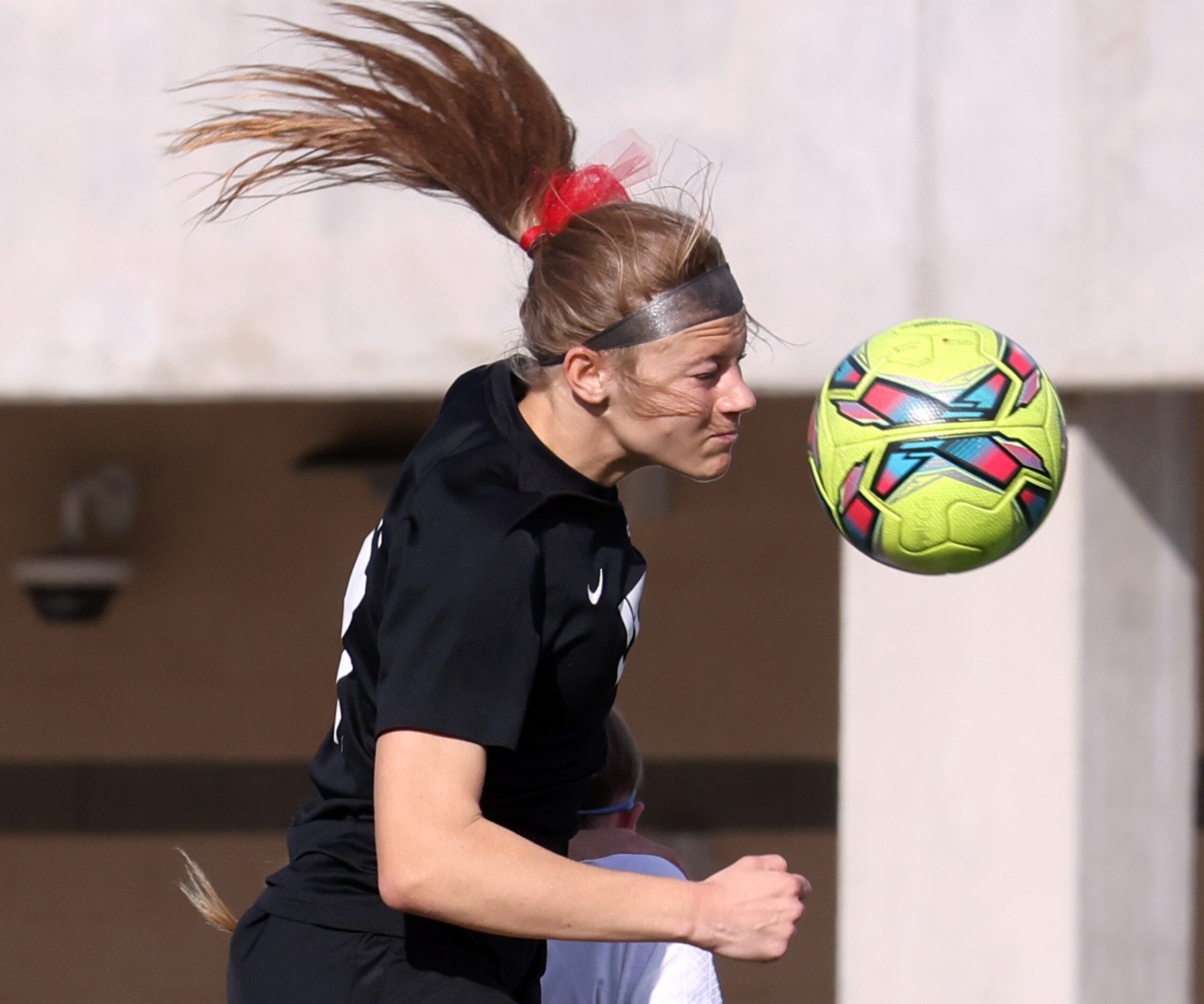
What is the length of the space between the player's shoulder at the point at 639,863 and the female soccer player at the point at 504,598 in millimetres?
425

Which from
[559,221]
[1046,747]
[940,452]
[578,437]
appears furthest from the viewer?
[1046,747]

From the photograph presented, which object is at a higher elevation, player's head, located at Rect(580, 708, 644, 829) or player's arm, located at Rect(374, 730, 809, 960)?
player's arm, located at Rect(374, 730, 809, 960)

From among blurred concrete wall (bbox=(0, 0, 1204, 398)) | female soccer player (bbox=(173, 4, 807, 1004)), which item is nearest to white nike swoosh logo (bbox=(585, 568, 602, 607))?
female soccer player (bbox=(173, 4, 807, 1004))

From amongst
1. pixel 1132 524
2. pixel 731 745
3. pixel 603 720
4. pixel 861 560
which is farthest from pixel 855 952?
pixel 603 720

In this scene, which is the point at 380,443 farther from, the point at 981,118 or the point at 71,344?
the point at 981,118

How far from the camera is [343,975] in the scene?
2.17 meters

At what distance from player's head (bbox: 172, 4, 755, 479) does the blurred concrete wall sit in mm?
1799

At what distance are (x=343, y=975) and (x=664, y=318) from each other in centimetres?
96

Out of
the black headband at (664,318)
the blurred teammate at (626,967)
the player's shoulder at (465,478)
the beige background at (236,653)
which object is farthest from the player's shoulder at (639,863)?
the beige background at (236,653)

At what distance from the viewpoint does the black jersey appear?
6.26ft

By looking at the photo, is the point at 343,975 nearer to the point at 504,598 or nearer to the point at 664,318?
the point at 504,598

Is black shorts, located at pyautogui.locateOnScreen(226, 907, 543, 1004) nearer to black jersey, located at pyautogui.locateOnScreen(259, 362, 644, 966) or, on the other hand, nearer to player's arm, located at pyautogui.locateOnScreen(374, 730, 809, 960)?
black jersey, located at pyautogui.locateOnScreen(259, 362, 644, 966)

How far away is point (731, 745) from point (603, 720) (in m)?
5.02

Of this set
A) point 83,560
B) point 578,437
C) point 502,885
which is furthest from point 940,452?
point 83,560
